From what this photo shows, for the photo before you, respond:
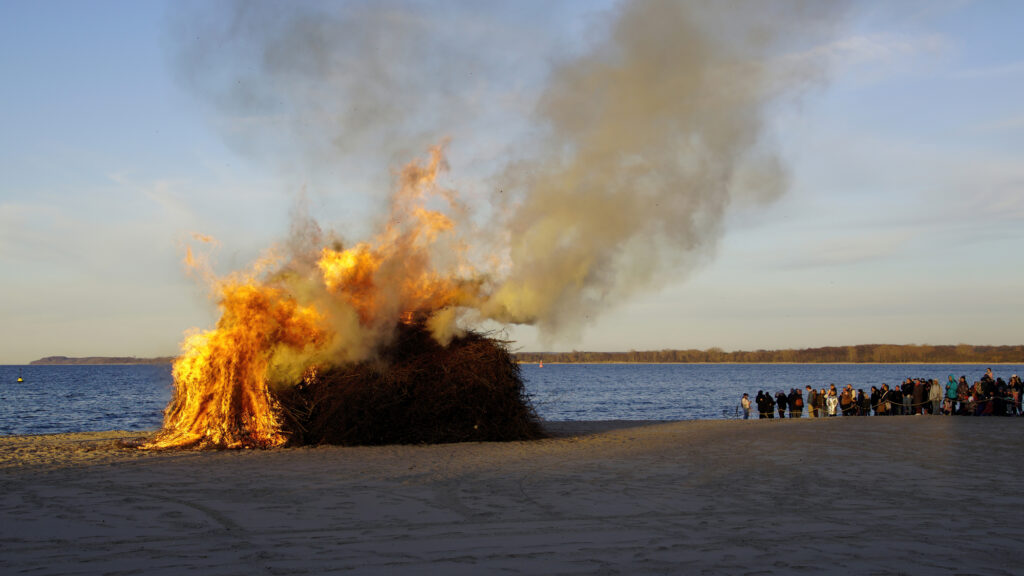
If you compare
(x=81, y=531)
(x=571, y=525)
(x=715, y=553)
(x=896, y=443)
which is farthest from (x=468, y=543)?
(x=896, y=443)

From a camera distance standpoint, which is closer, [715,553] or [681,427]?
[715,553]

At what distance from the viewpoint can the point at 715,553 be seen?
730 cm

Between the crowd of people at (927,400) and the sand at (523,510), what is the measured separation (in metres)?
9.89

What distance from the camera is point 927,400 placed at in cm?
2677

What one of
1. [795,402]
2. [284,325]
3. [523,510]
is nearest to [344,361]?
[284,325]

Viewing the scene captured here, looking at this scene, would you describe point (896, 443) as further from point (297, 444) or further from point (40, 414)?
point (40, 414)

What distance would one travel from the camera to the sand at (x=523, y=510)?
7.09 meters

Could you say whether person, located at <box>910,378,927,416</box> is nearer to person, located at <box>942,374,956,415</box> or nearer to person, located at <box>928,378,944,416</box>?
person, located at <box>928,378,944,416</box>

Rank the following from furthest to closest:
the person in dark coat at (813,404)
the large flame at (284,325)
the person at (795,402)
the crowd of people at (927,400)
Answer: the person at (795,402) → the person in dark coat at (813,404) → the crowd of people at (927,400) → the large flame at (284,325)

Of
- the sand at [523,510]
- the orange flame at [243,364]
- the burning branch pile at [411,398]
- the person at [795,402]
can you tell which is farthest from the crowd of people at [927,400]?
the orange flame at [243,364]

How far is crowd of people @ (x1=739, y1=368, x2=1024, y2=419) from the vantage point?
24.9 metres

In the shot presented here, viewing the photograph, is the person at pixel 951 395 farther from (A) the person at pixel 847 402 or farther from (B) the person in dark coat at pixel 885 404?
(A) the person at pixel 847 402

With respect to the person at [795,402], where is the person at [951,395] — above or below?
above

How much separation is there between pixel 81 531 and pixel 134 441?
11420 millimetres
